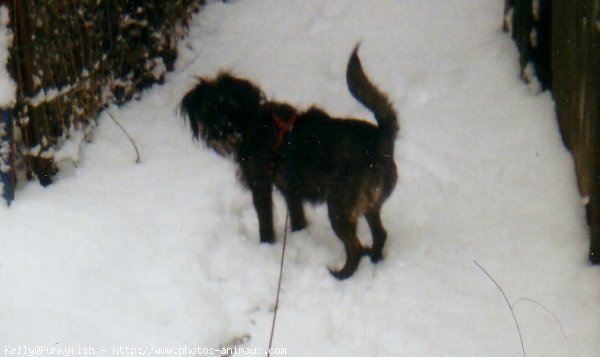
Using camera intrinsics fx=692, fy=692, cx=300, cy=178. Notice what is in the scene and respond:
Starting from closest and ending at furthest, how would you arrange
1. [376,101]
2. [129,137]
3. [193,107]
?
[376,101]
[193,107]
[129,137]

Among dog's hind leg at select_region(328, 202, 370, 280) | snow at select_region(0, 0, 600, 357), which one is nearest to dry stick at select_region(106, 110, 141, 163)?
snow at select_region(0, 0, 600, 357)

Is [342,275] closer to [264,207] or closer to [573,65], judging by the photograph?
[264,207]

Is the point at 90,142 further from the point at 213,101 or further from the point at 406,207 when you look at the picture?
the point at 406,207

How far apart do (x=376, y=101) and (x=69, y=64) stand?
88.9 inches

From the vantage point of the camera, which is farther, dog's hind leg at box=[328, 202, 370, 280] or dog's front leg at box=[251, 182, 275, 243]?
dog's front leg at box=[251, 182, 275, 243]

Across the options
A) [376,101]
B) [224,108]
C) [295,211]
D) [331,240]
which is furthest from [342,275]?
[224,108]

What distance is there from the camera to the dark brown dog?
141 inches

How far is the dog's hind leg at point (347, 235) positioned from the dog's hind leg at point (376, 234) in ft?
0.39

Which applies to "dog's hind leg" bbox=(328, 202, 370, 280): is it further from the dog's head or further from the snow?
the dog's head

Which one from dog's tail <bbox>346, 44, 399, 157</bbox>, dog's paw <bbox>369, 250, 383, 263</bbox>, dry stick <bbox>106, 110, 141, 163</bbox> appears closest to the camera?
dog's tail <bbox>346, 44, 399, 157</bbox>

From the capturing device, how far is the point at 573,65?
162 inches

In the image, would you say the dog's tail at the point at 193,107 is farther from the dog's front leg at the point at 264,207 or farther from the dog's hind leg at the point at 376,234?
the dog's hind leg at the point at 376,234

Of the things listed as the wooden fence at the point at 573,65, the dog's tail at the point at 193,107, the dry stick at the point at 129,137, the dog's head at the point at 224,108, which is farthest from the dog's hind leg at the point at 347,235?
the dry stick at the point at 129,137

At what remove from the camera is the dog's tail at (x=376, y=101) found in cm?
344
